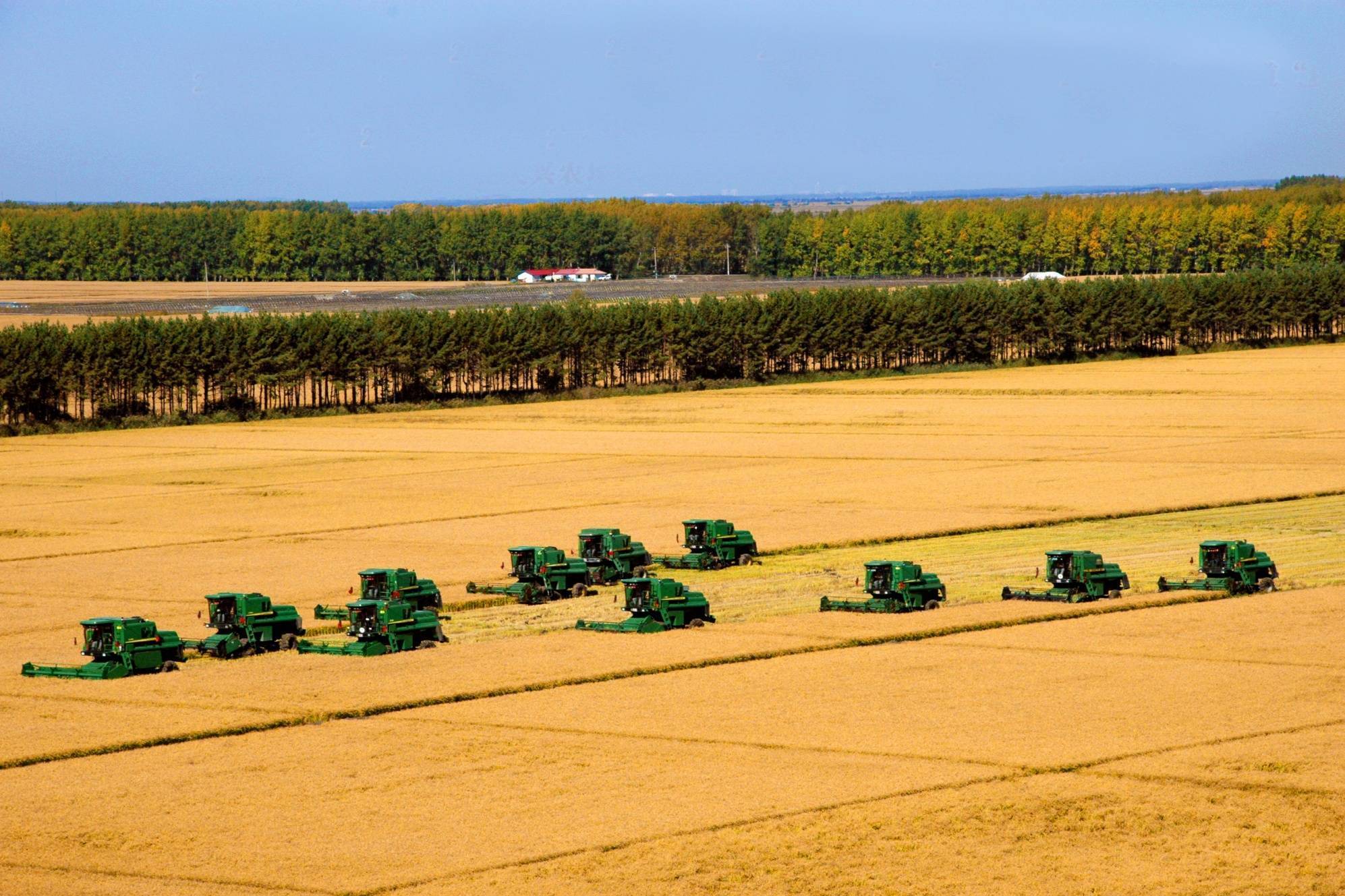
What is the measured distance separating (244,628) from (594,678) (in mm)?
9931

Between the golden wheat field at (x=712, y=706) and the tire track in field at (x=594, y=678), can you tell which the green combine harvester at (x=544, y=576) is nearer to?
the golden wheat field at (x=712, y=706)

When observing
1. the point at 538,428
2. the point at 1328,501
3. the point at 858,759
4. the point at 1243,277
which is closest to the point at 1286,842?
the point at 858,759

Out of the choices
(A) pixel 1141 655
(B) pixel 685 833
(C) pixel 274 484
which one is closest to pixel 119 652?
(B) pixel 685 833

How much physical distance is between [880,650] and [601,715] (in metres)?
9.33

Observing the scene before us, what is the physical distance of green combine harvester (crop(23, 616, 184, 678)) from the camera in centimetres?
4178

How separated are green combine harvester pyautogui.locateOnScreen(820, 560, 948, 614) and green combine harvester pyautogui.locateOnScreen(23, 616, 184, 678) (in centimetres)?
1781

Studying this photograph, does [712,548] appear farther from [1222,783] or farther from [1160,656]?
[1222,783]

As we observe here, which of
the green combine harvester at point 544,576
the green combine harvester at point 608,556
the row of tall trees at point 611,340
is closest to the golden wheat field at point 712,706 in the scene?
the green combine harvester at point 544,576

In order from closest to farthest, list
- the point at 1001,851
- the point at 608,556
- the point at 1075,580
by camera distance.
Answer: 1. the point at 1001,851
2. the point at 1075,580
3. the point at 608,556

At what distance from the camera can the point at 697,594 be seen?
157 ft

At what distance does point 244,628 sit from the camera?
148ft

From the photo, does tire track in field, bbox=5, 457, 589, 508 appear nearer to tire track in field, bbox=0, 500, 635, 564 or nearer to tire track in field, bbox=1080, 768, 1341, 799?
tire track in field, bbox=0, 500, 635, 564

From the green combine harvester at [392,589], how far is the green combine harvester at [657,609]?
168 inches

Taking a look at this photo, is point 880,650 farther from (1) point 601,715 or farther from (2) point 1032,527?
(2) point 1032,527
